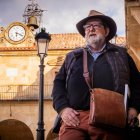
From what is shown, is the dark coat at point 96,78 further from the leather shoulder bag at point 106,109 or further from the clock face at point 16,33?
the clock face at point 16,33

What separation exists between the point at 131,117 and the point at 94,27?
0.93 meters

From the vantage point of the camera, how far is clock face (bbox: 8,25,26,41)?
98.0 ft

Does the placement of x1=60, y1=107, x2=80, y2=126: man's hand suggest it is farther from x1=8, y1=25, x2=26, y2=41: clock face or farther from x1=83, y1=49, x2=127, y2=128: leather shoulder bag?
x1=8, y1=25, x2=26, y2=41: clock face

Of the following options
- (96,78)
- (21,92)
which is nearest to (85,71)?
(96,78)

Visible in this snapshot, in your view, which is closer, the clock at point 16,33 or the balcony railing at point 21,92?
the balcony railing at point 21,92

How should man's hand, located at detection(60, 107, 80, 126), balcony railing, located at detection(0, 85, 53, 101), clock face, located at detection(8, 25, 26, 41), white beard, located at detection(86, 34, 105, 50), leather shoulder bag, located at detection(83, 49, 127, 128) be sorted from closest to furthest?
leather shoulder bag, located at detection(83, 49, 127, 128) < man's hand, located at detection(60, 107, 80, 126) < white beard, located at detection(86, 34, 105, 50) < balcony railing, located at detection(0, 85, 53, 101) < clock face, located at detection(8, 25, 26, 41)

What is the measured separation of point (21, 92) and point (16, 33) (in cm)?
440

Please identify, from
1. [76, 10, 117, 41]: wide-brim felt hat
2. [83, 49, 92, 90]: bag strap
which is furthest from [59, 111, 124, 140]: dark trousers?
Answer: [76, 10, 117, 41]: wide-brim felt hat

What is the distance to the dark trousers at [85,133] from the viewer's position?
3557 millimetres

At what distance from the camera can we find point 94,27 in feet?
13.5

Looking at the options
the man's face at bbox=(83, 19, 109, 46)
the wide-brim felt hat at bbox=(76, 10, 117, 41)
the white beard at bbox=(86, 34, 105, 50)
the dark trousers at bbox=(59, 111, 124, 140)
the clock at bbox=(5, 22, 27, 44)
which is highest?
the clock at bbox=(5, 22, 27, 44)

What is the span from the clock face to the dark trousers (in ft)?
86.9

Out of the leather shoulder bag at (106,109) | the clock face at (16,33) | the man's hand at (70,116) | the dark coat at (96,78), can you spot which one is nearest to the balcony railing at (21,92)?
the clock face at (16,33)

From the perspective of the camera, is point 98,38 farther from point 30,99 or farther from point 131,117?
point 30,99
